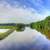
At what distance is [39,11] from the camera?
1.70 m

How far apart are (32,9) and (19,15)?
0.16 meters

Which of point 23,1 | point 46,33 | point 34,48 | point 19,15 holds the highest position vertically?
point 23,1

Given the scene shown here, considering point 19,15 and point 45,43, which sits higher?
point 19,15

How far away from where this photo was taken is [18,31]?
1.69 meters

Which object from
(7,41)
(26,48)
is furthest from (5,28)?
(26,48)

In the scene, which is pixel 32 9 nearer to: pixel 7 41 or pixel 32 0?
pixel 32 0

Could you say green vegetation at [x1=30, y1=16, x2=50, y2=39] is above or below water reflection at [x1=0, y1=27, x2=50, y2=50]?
above

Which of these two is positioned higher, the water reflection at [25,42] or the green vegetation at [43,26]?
the green vegetation at [43,26]

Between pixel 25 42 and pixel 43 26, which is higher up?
pixel 43 26

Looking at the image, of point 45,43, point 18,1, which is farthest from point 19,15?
point 45,43

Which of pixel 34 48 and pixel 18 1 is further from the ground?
pixel 18 1

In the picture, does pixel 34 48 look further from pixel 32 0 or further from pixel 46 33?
pixel 32 0

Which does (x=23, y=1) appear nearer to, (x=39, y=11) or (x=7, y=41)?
(x=39, y=11)

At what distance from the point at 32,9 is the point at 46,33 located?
317 millimetres
